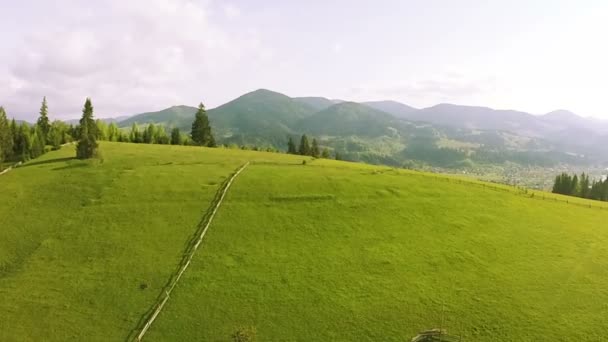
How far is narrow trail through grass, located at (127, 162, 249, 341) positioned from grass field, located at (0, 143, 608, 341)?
0.67m

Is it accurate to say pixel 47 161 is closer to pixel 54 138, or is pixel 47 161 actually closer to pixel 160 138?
pixel 54 138

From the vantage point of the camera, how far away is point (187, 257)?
4819 centimetres

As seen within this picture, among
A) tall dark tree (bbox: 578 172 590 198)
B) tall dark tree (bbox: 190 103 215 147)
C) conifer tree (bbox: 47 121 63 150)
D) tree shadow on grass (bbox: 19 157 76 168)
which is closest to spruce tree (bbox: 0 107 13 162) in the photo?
tree shadow on grass (bbox: 19 157 76 168)

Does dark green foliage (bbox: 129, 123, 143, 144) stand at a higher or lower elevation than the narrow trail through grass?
higher

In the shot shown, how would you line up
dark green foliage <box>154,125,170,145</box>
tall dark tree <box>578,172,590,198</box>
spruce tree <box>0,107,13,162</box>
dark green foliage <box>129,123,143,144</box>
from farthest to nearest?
dark green foliage <box>154,125,170,145</box>, dark green foliage <box>129,123,143,144</box>, tall dark tree <box>578,172,590,198</box>, spruce tree <box>0,107,13,162</box>

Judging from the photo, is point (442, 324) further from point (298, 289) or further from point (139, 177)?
point (139, 177)

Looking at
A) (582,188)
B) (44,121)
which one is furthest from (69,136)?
(582,188)

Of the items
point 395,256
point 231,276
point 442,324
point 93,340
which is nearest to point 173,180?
point 231,276

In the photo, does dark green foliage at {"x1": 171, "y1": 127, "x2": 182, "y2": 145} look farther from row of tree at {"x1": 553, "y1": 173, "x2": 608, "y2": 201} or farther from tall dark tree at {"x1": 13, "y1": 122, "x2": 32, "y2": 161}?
row of tree at {"x1": 553, "y1": 173, "x2": 608, "y2": 201}

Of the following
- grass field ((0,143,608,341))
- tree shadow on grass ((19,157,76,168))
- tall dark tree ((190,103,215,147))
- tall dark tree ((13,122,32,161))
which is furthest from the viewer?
tall dark tree ((190,103,215,147))

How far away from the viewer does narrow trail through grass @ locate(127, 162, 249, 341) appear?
38625mm

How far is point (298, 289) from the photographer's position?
142 feet

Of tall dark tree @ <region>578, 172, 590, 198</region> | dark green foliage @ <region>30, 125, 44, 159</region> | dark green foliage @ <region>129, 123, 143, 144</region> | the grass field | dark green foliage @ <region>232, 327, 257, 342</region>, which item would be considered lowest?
dark green foliage @ <region>232, 327, 257, 342</region>

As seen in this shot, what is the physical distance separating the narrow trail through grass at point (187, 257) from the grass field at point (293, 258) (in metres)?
0.67
